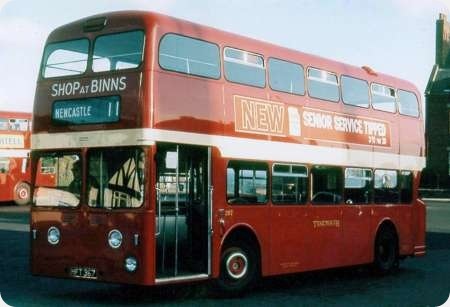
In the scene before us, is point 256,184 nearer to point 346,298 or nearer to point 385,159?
point 346,298

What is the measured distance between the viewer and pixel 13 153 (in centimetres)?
3628

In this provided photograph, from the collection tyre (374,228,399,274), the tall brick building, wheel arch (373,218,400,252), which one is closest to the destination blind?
wheel arch (373,218,400,252)

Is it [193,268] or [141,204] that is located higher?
[141,204]

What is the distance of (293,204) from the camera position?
1258 cm

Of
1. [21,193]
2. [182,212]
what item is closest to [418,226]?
[182,212]

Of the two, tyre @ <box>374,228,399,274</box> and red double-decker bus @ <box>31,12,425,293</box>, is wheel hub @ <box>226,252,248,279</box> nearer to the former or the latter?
red double-decker bus @ <box>31,12,425,293</box>

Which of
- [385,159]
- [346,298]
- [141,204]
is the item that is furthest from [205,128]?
[385,159]

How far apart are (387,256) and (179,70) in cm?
679

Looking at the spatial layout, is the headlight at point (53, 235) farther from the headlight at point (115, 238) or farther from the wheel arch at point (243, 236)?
the wheel arch at point (243, 236)

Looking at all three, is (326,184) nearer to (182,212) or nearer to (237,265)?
(237,265)

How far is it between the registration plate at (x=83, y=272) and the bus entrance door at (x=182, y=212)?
2.80 feet

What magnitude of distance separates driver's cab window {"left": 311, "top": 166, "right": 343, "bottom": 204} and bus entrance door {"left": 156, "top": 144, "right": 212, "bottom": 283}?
2598mm

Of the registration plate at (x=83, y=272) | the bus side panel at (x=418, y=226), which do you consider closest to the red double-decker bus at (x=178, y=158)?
the registration plate at (x=83, y=272)

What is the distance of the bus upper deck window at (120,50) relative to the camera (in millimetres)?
10406
